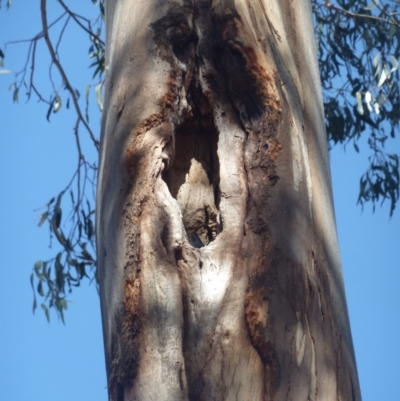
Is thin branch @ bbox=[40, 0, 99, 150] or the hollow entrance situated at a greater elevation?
thin branch @ bbox=[40, 0, 99, 150]

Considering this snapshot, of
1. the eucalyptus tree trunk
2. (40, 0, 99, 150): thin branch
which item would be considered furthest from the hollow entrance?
(40, 0, 99, 150): thin branch

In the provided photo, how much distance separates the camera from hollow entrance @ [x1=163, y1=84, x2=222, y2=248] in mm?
1826

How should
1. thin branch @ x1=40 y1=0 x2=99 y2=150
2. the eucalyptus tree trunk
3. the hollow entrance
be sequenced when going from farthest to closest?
1. thin branch @ x1=40 y1=0 x2=99 y2=150
2. the hollow entrance
3. the eucalyptus tree trunk

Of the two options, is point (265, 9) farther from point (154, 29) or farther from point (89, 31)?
point (89, 31)

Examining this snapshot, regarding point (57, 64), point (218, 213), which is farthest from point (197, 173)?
point (57, 64)

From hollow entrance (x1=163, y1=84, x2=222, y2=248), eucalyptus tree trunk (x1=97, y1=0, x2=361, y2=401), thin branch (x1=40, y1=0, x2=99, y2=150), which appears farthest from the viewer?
thin branch (x1=40, y1=0, x2=99, y2=150)

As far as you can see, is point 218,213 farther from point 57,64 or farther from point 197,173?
point 57,64

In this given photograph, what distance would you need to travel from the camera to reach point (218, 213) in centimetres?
180

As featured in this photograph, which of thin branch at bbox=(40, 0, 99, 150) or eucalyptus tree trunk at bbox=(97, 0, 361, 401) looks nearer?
eucalyptus tree trunk at bbox=(97, 0, 361, 401)

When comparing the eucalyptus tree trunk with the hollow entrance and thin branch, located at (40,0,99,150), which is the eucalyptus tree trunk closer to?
the hollow entrance

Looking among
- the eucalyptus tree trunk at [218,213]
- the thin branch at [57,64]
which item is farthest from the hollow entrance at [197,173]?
the thin branch at [57,64]

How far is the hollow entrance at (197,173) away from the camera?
183 cm

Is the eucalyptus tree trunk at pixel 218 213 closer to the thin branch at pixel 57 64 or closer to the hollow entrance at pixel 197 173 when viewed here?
the hollow entrance at pixel 197 173

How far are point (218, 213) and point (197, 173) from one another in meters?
0.12
